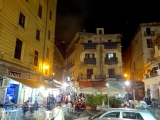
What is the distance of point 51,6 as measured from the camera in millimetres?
24625

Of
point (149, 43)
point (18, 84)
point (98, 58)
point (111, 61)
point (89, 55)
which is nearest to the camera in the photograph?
point (18, 84)

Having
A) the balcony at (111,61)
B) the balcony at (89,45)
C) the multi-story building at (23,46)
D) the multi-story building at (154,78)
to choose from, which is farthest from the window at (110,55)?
the multi-story building at (23,46)

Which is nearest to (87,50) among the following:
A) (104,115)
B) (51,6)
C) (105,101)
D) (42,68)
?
(51,6)

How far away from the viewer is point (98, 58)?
39.5m

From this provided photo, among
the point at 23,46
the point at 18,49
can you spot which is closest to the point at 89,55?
the point at 23,46

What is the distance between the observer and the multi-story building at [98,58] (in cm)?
3834

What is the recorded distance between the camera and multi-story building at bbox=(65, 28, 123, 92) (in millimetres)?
38344

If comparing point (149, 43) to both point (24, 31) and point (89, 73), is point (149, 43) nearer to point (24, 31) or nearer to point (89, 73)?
point (89, 73)

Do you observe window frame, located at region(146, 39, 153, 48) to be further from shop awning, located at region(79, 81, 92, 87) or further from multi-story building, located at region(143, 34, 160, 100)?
shop awning, located at region(79, 81, 92, 87)

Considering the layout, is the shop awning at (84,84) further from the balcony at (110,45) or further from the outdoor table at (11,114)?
the outdoor table at (11,114)

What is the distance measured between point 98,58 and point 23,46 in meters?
26.1

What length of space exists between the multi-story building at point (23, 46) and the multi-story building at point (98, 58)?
16813 mm

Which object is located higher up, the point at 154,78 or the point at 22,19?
the point at 22,19

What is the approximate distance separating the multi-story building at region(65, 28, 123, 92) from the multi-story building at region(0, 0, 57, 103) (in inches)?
662
